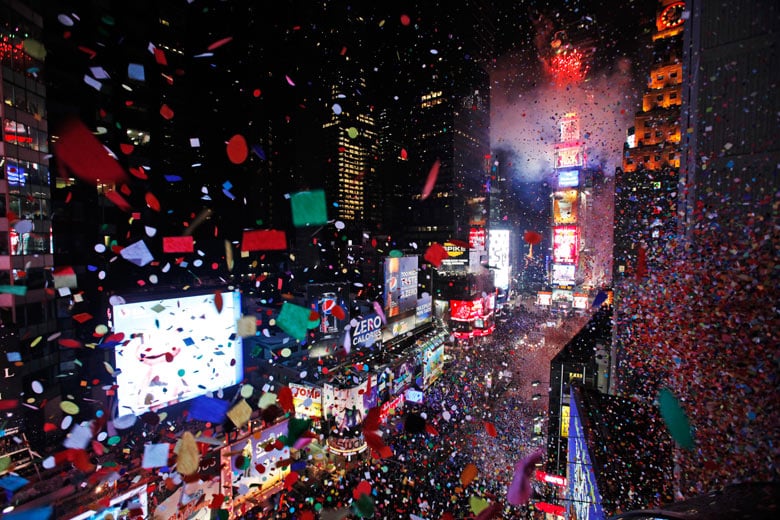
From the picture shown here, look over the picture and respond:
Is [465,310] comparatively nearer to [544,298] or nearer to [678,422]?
[544,298]

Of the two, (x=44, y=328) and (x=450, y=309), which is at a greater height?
(x=44, y=328)

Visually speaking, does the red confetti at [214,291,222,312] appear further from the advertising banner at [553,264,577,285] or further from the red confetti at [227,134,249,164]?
the advertising banner at [553,264,577,285]

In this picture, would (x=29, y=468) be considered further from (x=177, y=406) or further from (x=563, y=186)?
(x=563, y=186)

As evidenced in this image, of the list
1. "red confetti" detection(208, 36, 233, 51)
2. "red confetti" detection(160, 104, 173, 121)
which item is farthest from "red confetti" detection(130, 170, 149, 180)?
"red confetti" detection(208, 36, 233, 51)

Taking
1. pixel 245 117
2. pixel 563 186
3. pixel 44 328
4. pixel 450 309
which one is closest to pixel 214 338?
pixel 44 328

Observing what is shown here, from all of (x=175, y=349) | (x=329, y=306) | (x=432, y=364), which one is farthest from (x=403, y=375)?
(x=175, y=349)

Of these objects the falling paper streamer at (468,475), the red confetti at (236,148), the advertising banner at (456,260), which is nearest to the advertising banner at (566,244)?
the advertising banner at (456,260)
